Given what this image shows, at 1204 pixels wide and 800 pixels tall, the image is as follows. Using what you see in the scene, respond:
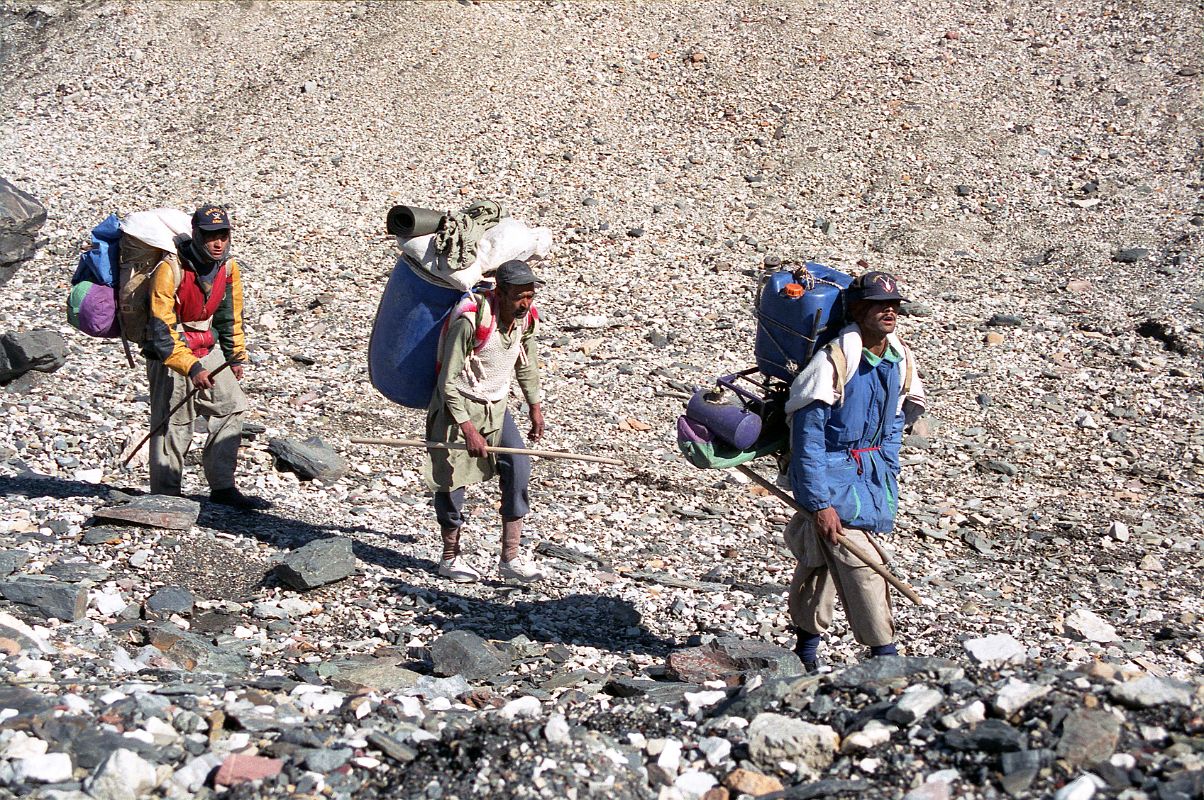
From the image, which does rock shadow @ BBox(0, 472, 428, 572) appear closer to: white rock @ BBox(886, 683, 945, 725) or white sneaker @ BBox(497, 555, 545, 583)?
white sneaker @ BBox(497, 555, 545, 583)

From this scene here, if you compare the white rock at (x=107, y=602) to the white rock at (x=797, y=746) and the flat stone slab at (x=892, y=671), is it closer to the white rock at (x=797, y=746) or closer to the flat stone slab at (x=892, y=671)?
the white rock at (x=797, y=746)

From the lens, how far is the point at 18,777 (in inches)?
139

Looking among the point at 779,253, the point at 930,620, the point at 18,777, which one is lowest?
the point at 930,620

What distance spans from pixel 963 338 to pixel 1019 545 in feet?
11.5

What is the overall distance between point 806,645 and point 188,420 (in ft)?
13.1

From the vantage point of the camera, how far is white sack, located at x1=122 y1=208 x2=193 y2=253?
6520 millimetres

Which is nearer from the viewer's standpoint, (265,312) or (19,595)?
(19,595)

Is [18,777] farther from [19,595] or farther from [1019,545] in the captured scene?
[1019,545]

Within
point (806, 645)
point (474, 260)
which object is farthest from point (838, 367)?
point (474, 260)

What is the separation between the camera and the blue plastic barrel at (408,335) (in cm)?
614

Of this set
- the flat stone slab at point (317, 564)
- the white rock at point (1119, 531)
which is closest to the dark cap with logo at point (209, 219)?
the flat stone slab at point (317, 564)

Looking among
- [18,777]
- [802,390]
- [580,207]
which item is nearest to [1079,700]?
[802,390]

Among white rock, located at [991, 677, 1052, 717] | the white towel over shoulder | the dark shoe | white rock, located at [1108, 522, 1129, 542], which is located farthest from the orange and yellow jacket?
white rock, located at [1108, 522, 1129, 542]

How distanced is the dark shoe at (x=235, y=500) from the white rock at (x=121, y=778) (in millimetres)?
3808
